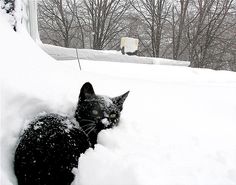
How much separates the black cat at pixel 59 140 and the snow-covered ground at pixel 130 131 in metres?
0.07

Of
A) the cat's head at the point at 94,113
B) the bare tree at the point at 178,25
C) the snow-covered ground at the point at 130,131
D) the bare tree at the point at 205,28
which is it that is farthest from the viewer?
the bare tree at the point at 178,25

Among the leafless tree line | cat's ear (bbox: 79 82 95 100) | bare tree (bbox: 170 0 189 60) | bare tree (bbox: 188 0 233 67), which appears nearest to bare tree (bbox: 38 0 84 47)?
the leafless tree line

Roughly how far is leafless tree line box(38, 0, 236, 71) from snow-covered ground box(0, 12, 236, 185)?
16202 millimetres

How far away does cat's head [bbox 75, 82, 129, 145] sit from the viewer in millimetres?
2471

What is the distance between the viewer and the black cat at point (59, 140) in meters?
2.18

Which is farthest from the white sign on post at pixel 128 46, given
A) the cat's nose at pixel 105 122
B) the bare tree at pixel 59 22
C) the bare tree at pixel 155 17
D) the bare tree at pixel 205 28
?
the bare tree at pixel 59 22

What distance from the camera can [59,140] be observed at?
7.46ft

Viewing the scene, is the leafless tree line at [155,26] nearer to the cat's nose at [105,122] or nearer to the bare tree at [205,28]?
the bare tree at [205,28]

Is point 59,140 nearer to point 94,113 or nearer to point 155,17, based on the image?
point 94,113

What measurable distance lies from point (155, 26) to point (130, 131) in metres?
17.8

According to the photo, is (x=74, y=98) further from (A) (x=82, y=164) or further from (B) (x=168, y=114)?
(B) (x=168, y=114)

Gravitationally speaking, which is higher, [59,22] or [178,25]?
[178,25]

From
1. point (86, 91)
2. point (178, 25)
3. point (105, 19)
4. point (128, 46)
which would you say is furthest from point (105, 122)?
point (178, 25)

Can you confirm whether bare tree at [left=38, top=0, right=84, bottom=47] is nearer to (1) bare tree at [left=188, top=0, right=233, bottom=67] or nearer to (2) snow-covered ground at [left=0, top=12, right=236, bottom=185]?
(1) bare tree at [left=188, top=0, right=233, bottom=67]
